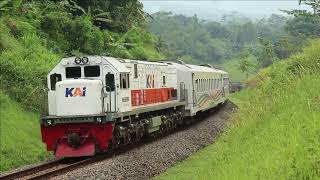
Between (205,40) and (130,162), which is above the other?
(205,40)

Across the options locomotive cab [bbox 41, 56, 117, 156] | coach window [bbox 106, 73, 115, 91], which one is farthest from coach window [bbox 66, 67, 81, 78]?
coach window [bbox 106, 73, 115, 91]

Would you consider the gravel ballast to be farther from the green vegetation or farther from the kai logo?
the green vegetation

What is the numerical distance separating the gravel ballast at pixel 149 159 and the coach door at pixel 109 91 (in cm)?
160

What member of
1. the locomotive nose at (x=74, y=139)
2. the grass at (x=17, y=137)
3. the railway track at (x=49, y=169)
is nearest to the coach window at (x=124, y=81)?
the locomotive nose at (x=74, y=139)

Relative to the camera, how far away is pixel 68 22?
1355 inches

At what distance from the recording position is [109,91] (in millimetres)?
17188

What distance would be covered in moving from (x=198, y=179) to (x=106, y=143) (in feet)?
20.2

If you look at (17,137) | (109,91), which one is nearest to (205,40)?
(17,137)

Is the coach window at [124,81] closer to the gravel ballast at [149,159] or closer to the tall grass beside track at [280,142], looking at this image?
the gravel ballast at [149,159]

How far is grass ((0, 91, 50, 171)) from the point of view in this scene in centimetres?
1822

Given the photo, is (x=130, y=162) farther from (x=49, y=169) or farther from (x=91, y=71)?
(x=91, y=71)

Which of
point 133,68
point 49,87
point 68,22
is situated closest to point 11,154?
point 49,87

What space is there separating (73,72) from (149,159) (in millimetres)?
3918

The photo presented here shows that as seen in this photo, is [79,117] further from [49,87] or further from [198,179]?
[198,179]
